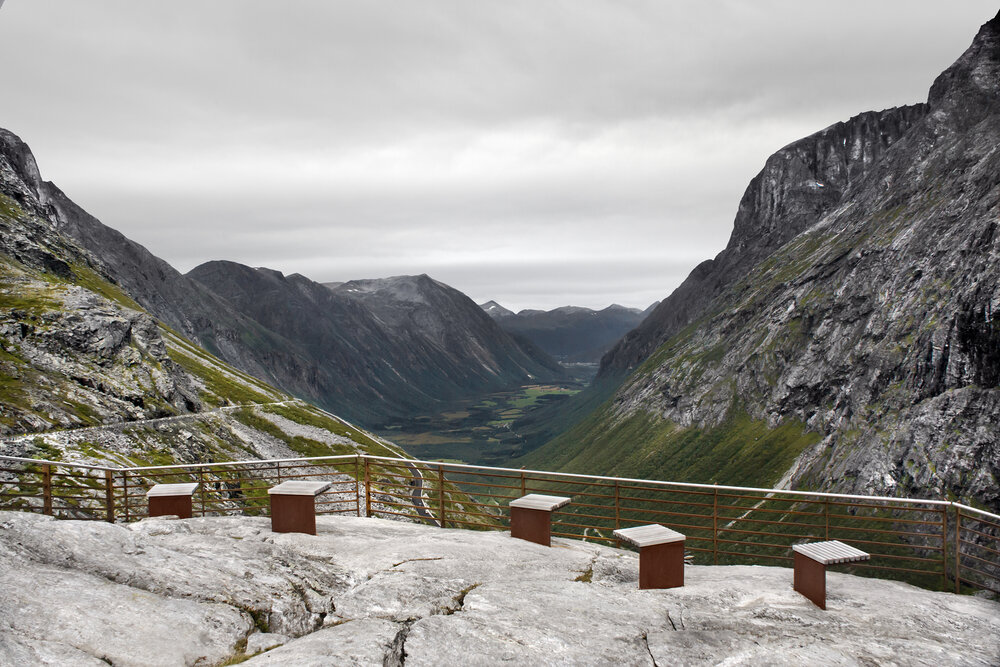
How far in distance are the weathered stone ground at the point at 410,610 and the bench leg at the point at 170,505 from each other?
9.37ft

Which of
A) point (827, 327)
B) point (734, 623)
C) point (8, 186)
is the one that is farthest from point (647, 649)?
point (827, 327)

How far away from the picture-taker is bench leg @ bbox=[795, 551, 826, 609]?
15.8 m

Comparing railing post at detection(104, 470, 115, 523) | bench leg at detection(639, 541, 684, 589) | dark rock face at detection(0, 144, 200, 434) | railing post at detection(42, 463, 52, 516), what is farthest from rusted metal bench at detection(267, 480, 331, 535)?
dark rock face at detection(0, 144, 200, 434)

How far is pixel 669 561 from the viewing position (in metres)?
17.2

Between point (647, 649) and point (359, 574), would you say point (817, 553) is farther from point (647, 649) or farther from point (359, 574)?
point (359, 574)

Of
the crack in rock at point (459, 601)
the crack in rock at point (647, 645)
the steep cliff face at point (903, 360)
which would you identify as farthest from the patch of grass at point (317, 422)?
the crack in rock at point (647, 645)

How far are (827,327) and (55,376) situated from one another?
7023 inches

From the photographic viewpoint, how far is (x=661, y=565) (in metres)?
17.1

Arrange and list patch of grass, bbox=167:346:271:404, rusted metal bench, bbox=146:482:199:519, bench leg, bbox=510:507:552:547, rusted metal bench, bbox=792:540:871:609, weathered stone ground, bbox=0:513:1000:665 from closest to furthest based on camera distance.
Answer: weathered stone ground, bbox=0:513:1000:665, rusted metal bench, bbox=792:540:871:609, bench leg, bbox=510:507:552:547, rusted metal bench, bbox=146:482:199:519, patch of grass, bbox=167:346:271:404

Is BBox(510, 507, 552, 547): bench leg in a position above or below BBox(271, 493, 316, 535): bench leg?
below

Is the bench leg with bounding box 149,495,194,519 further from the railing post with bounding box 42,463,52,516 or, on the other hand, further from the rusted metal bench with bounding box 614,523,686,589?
the rusted metal bench with bounding box 614,523,686,589

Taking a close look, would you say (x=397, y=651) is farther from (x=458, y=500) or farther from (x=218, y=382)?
(x=218, y=382)

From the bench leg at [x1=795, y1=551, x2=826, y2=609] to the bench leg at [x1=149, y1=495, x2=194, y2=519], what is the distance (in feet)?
62.0

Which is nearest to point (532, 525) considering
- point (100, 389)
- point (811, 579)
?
point (811, 579)
